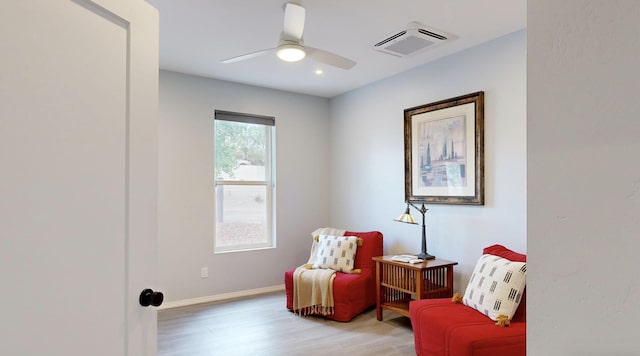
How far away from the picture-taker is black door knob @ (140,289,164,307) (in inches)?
50.1

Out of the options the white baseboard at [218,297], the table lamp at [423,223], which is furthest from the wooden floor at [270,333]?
the table lamp at [423,223]

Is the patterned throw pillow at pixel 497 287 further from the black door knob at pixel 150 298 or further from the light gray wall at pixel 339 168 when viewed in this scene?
the black door knob at pixel 150 298

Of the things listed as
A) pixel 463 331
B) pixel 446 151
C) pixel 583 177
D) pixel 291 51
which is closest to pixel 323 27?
pixel 291 51

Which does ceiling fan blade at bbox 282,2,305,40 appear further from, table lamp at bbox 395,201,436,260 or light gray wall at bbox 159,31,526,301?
table lamp at bbox 395,201,436,260

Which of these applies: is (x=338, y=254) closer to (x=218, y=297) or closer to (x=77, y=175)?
(x=218, y=297)

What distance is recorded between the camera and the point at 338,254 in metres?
3.96

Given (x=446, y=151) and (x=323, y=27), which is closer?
(x=323, y=27)

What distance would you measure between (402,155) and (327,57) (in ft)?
5.81

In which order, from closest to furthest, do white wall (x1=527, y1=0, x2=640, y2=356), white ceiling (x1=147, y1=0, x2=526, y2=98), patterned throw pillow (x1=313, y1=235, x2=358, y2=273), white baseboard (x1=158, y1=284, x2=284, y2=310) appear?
white wall (x1=527, y1=0, x2=640, y2=356) → white ceiling (x1=147, y1=0, x2=526, y2=98) → patterned throw pillow (x1=313, y1=235, x2=358, y2=273) → white baseboard (x1=158, y1=284, x2=284, y2=310)

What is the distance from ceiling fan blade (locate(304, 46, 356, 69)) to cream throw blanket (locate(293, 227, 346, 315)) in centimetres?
204

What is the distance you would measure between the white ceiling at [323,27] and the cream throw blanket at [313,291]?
2.10 m

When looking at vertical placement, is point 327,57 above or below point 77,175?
above

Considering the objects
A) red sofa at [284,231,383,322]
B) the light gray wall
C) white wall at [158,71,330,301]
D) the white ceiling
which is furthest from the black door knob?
white wall at [158,71,330,301]

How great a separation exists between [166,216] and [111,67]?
10.1 feet
